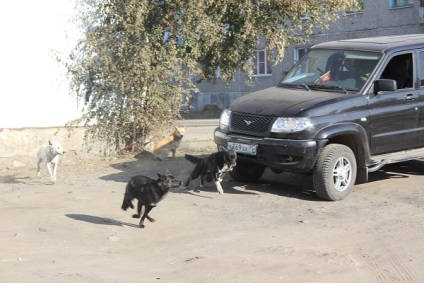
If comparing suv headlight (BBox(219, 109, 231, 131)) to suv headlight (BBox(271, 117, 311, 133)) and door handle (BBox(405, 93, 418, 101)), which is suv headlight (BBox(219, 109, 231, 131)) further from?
door handle (BBox(405, 93, 418, 101))

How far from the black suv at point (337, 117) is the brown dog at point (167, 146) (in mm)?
2561

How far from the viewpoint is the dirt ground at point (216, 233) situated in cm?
677

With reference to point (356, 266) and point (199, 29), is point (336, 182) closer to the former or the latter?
point (356, 266)

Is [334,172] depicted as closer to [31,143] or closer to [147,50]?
[147,50]

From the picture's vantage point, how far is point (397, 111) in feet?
35.3

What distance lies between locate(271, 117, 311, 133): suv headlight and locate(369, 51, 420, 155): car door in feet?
3.91

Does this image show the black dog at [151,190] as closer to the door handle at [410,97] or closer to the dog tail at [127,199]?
the dog tail at [127,199]

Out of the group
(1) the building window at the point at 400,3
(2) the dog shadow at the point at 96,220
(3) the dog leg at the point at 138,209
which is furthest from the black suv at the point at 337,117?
(1) the building window at the point at 400,3

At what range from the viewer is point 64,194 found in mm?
10484

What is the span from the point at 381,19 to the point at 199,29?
75.8ft

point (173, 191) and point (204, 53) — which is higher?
point (204, 53)

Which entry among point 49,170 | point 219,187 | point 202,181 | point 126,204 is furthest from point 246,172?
point 49,170

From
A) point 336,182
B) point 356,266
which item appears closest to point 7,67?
point 336,182

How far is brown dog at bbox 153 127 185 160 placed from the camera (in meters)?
13.7
